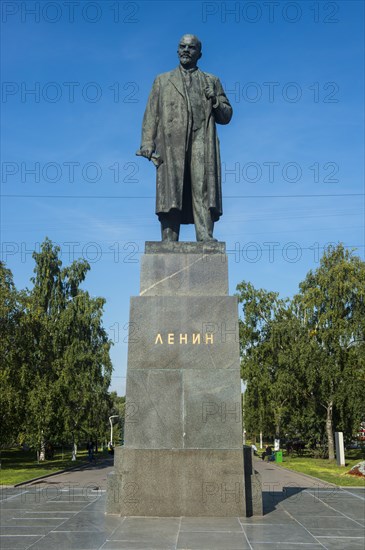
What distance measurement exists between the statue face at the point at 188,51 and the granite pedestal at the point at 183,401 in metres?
3.58

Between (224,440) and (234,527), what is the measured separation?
1.27 m

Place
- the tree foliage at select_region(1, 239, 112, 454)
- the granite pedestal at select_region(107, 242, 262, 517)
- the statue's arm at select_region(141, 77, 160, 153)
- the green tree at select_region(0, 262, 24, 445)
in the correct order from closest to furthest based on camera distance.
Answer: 1. the granite pedestal at select_region(107, 242, 262, 517)
2. the statue's arm at select_region(141, 77, 160, 153)
3. the green tree at select_region(0, 262, 24, 445)
4. the tree foliage at select_region(1, 239, 112, 454)

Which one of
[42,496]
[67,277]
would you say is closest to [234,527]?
[42,496]

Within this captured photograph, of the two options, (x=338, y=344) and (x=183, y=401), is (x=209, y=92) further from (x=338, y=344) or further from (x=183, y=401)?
(x=338, y=344)

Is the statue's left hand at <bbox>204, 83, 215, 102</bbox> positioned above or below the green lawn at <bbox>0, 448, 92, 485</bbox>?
above

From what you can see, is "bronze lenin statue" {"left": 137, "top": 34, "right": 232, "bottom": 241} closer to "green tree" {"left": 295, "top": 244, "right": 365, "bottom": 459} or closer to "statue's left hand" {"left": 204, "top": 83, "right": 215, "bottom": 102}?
"statue's left hand" {"left": 204, "top": 83, "right": 215, "bottom": 102}

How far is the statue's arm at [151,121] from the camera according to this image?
9.69m

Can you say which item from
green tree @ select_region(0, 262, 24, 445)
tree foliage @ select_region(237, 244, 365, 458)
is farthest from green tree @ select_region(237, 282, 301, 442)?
green tree @ select_region(0, 262, 24, 445)

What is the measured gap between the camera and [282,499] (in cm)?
962

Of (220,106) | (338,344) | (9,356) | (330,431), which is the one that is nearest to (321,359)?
(338,344)

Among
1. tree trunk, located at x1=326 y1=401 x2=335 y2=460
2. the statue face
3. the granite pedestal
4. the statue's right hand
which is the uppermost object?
the statue face

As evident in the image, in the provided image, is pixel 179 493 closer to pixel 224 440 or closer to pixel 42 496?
pixel 224 440

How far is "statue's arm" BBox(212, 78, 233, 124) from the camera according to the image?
9695 mm

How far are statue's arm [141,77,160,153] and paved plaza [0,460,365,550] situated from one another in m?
6.02
